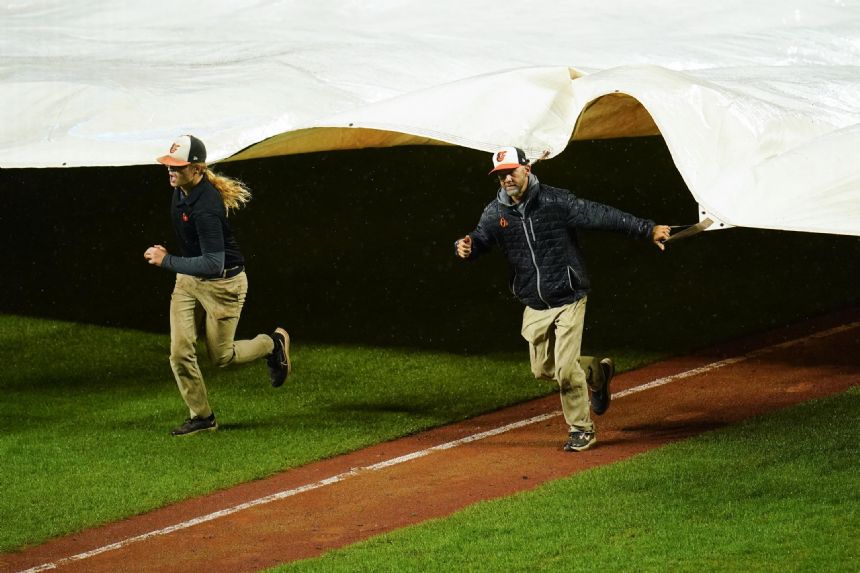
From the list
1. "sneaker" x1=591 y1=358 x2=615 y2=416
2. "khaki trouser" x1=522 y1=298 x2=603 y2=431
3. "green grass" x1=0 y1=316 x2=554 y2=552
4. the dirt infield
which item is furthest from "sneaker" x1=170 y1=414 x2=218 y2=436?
"sneaker" x1=591 y1=358 x2=615 y2=416

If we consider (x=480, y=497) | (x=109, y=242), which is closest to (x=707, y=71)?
(x=480, y=497)

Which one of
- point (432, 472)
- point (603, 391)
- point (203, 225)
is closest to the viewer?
point (432, 472)

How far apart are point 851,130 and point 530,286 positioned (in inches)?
112

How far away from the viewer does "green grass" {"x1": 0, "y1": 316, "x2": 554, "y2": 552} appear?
A: 9562 millimetres

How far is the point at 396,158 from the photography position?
79.3 feet

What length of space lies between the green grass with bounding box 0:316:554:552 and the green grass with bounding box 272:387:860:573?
2176mm

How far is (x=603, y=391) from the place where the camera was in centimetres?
1032

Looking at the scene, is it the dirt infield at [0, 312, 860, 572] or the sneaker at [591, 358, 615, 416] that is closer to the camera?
the dirt infield at [0, 312, 860, 572]

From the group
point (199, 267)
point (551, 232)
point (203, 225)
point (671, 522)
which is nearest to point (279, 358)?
point (199, 267)

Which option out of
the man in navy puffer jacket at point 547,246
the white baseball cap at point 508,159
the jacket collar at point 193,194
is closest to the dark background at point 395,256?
the man in navy puffer jacket at point 547,246

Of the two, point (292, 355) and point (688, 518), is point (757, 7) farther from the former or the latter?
point (688, 518)

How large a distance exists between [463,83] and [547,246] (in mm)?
2800

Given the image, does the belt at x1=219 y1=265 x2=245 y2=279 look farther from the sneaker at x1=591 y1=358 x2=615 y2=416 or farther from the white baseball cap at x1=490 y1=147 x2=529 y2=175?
the sneaker at x1=591 y1=358 x2=615 y2=416

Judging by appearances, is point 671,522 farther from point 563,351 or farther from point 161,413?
point 161,413
